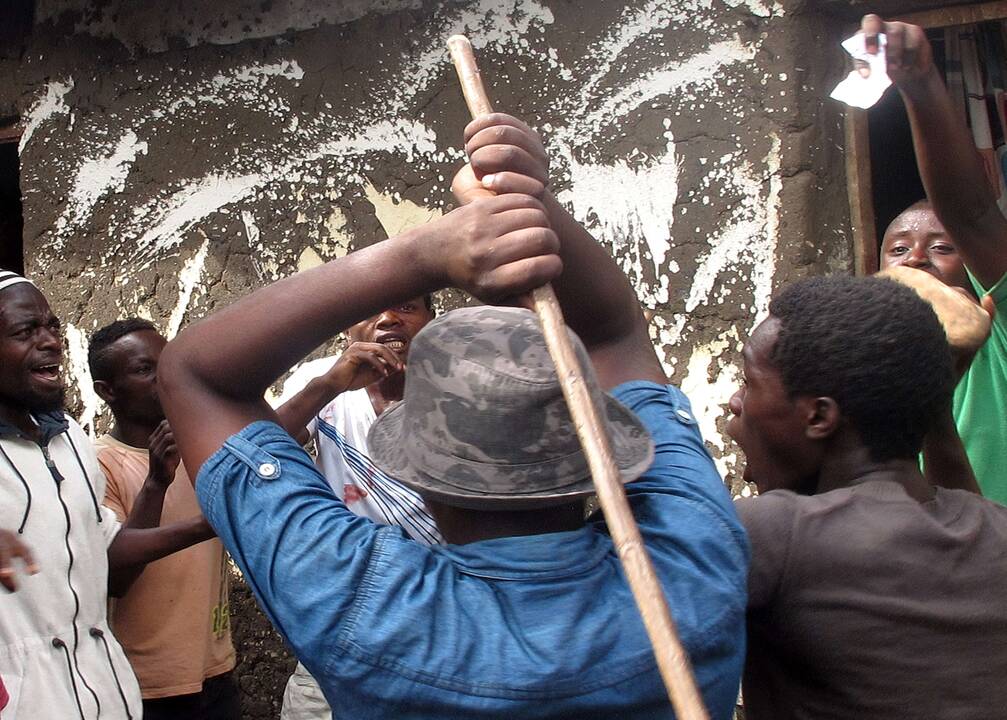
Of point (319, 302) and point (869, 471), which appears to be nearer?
point (319, 302)

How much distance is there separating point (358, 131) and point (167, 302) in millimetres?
982

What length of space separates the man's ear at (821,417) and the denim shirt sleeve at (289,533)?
0.69m

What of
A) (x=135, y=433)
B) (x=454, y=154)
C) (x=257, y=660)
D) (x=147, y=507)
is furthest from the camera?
(x=257, y=660)

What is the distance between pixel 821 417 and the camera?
1602 millimetres

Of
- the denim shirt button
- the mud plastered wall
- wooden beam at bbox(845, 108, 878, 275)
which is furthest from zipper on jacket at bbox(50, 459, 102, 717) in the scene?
wooden beam at bbox(845, 108, 878, 275)

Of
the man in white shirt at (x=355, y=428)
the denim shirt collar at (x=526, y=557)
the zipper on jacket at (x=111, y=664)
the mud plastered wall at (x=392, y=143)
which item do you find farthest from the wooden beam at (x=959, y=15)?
the zipper on jacket at (x=111, y=664)

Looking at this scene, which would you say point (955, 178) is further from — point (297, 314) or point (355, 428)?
point (355, 428)

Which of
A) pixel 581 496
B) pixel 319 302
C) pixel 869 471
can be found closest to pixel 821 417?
pixel 869 471

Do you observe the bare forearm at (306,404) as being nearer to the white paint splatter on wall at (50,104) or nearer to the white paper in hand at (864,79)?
the white paper in hand at (864,79)

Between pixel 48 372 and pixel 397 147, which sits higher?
pixel 397 147

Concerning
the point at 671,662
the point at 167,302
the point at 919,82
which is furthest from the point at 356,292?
Result: the point at 167,302

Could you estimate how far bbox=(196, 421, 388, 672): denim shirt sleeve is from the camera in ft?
3.93

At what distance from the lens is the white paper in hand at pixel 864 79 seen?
6.14ft

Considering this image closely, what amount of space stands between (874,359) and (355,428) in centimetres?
182
